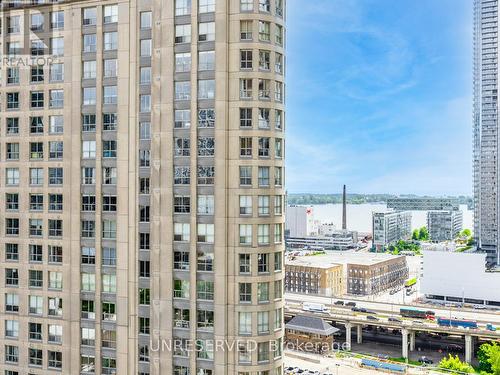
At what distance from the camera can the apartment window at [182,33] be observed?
31.2 meters

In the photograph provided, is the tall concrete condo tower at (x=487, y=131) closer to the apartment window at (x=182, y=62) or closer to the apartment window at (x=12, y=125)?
the apartment window at (x=182, y=62)

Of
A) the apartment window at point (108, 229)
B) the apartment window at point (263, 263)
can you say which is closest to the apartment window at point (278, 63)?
the apartment window at point (263, 263)

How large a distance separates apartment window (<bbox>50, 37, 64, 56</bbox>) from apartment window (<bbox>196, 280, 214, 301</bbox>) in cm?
1672

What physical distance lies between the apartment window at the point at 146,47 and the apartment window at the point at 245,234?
11.7 metres

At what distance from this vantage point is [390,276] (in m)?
153

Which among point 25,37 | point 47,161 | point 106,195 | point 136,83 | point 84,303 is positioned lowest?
point 84,303

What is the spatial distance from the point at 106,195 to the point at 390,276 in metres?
132

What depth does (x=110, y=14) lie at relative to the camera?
32.7 metres


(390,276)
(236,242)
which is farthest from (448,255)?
(236,242)

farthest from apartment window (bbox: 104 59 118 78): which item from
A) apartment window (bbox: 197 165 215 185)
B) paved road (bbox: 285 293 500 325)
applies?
paved road (bbox: 285 293 500 325)

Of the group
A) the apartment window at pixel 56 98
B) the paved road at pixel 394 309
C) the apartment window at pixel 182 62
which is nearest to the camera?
the apartment window at pixel 182 62

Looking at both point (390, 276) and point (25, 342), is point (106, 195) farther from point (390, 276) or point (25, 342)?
point (390, 276)

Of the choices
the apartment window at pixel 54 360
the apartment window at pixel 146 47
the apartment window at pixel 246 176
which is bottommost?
the apartment window at pixel 54 360

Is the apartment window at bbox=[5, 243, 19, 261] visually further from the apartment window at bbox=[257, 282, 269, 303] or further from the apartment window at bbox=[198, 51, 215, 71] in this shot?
the apartment window at bbox=[198, 51, 215, 71]
